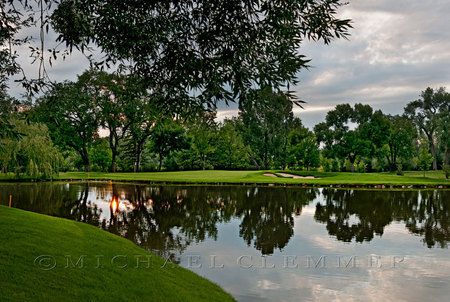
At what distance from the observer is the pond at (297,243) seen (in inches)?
306

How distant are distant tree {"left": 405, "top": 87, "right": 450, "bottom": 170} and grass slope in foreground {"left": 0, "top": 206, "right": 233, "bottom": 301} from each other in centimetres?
6921

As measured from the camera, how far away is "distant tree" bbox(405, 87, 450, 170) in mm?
62625

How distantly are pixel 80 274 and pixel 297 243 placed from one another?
7935 mm

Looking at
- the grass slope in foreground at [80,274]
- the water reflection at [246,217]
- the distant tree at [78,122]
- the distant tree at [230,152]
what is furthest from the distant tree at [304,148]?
the grass slope in foreground at [80,274]

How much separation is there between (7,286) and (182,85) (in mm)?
4748

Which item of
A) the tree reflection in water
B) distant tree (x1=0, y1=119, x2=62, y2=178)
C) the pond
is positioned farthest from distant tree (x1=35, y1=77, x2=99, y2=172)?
the tree reflection in water

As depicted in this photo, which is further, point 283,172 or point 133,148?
point 133,148

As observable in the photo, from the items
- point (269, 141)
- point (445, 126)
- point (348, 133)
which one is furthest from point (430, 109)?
point (269, 141)

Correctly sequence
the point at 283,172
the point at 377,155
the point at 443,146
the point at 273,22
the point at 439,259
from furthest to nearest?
the point at 443,146, the point at 377,155, the point at 283,172, the point at 439,259, the point at 273,22

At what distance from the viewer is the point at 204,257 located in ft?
32.5

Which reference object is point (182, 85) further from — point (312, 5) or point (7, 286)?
point (7, 286)

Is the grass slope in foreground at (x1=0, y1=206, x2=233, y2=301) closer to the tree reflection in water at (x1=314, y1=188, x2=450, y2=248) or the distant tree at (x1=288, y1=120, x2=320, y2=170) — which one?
the tree reflection in water at (x1=314, y1=188, x2=450, y2=248)

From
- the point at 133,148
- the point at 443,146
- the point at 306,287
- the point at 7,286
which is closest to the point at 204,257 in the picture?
the point at 306,287

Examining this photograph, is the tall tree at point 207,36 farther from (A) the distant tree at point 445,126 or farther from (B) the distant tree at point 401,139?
(A) the distant tree at point 445,126
